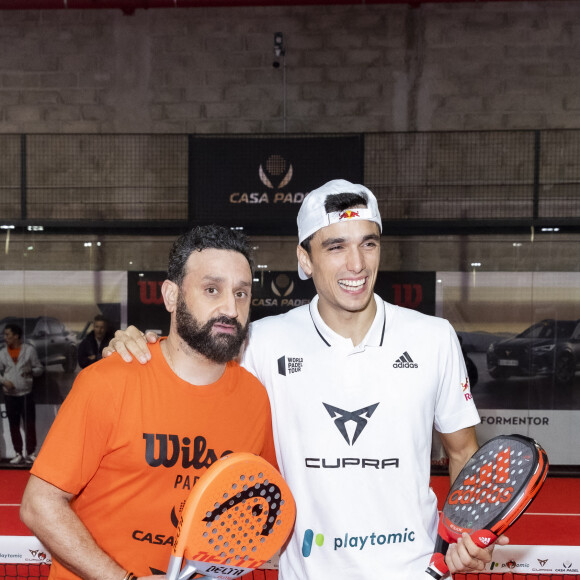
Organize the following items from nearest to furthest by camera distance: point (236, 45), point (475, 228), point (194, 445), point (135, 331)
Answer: point (194, 445) → point (135, 331) → point (475, 228) → point (236, 45)

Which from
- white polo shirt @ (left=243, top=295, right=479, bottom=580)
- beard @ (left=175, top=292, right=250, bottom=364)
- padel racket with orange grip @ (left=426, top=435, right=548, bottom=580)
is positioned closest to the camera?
padel racket with orange grip @ (left=426, top=435, right=548, bottom=580)

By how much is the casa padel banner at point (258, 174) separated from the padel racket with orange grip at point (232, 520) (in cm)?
631

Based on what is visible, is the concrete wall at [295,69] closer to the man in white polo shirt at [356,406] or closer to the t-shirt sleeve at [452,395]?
the man in white polo shirt at [356,406]

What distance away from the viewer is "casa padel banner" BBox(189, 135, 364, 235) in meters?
7.93

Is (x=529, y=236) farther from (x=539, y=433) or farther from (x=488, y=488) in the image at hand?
(x=488, y=488)

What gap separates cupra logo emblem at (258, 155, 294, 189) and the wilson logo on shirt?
18.9 ft

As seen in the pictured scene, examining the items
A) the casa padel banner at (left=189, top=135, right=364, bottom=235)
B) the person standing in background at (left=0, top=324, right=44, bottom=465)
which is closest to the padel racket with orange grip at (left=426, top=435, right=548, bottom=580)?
the casa padel banner at (left=189, top=135, right=364, bottom=235)

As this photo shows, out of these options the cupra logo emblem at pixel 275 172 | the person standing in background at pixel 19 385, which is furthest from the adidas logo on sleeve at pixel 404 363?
the person standing in background at pixel 19 385

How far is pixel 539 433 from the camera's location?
852 cm

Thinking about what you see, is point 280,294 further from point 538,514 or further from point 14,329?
point 538,514

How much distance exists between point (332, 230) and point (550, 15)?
910cm

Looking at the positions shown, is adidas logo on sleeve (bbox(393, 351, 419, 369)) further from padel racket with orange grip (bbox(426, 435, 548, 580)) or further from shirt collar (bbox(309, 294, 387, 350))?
padel racket with orange grip (bbox(426, 435, 548, 580))

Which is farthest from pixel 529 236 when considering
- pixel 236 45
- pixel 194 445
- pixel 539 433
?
pixel 194 445

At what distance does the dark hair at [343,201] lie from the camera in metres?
2.41
